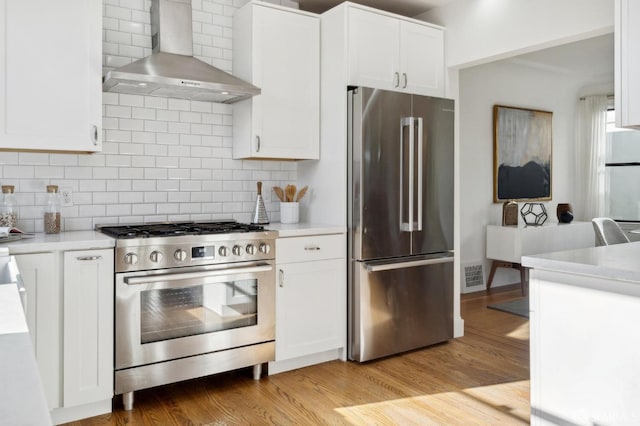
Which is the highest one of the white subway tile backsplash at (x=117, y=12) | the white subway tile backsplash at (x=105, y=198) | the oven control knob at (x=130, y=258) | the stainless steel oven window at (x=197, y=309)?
the white subway tile backsplash at (x=117, y=12)

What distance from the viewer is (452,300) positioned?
13.3 ft

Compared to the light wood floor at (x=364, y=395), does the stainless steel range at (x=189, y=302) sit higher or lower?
higher

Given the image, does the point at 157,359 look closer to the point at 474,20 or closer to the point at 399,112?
the point at 399,112

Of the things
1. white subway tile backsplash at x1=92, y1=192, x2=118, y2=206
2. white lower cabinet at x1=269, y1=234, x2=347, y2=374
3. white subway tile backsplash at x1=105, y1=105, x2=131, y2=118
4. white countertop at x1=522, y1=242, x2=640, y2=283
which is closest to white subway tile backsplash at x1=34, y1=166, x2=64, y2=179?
white subway tile backsplash at x1=92, y1=192, x2=118, y2=206

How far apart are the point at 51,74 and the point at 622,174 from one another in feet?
22.5

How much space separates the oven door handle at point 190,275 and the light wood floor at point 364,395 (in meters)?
0.70

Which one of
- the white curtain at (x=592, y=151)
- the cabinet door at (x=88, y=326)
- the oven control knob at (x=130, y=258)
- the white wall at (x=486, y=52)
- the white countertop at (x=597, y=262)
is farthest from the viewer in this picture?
the white curtain at (x=592, y=151)

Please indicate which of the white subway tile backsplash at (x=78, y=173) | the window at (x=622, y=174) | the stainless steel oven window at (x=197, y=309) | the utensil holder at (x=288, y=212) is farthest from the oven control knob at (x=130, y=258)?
the window at (x=622, y=174)

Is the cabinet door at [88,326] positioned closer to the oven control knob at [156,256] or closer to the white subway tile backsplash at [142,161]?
the oven control knob at [156,256]

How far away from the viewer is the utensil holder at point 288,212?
12.5 ft

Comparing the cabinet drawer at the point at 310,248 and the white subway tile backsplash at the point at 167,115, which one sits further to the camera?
the white subway tile backsplash at the point at 167,115

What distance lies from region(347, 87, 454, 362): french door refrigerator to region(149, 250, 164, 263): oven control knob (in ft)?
4.31

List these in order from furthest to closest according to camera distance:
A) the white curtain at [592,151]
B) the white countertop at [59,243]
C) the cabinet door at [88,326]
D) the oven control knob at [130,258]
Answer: the white curtain at [592,151], the oven control knob at [130,258], the cabinet door at [88,326], the white countertop at [59,243]

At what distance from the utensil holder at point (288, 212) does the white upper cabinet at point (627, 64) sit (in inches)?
85.3
